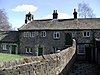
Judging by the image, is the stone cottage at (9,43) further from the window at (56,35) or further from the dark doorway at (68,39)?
the dark doorway at (68,39)

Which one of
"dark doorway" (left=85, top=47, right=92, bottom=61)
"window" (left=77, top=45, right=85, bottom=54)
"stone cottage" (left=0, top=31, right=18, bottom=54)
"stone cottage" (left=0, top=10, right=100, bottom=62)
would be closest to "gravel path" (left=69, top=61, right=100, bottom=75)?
"stone cottage" (left=0, top=10, right=100, bottom=62)

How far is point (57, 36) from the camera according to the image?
34.1m

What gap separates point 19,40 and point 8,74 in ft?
106

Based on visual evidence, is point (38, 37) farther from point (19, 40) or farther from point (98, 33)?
point (98, 33)

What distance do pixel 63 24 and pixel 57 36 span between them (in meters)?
3.16

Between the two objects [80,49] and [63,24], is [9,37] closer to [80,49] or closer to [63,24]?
[63,24]

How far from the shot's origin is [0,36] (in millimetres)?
40531

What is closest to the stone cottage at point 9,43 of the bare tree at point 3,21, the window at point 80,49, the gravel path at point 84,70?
the window at point 80,49

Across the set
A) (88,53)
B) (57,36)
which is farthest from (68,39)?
(88,53)

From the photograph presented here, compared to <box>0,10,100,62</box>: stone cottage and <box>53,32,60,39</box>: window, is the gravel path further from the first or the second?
<box>53,32,60,39</box>: window

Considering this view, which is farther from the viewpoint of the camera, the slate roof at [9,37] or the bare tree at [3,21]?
the bare tree at [3,21]

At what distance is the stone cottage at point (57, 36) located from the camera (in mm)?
31969

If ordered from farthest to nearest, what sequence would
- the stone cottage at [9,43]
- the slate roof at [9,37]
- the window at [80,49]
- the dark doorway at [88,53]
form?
1. the slate roof at [9,37]
2. the stone cottage at [9,43]
3. the window at [80,49]
4. the dark doorway at [88,53]

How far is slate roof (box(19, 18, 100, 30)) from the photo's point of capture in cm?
3366
